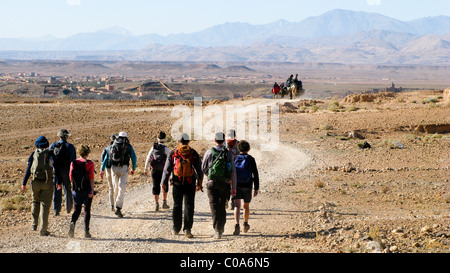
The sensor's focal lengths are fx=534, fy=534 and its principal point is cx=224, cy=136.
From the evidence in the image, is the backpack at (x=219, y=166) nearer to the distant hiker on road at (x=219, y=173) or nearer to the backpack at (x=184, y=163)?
the distant hiker on road at (x=219, y=173)

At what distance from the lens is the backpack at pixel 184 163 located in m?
9.08

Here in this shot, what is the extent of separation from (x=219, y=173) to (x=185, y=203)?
2.93 ft

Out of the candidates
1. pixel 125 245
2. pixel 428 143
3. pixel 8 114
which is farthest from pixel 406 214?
pixel 8 114

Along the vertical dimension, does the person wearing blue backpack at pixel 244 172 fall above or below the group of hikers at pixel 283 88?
below

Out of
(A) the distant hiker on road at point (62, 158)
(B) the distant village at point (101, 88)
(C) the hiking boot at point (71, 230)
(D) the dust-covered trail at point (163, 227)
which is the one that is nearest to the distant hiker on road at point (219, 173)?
(D) the dust-covered trail at point (163, 227)

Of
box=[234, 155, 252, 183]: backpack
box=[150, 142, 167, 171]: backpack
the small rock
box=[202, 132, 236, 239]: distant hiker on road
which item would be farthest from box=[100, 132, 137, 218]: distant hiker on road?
the small rock

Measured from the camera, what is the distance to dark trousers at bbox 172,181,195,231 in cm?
920

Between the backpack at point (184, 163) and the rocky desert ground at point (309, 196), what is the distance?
1163 mm

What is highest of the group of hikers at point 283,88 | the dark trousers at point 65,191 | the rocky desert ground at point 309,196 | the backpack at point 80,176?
the group of hikers at point 283,88

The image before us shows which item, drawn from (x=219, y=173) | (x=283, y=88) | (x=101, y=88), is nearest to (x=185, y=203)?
(x=219, y=173)

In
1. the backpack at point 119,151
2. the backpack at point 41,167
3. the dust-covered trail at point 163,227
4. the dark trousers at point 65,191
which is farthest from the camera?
the backpack at point 119,151

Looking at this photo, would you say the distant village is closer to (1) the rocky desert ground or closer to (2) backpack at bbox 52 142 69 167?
(1) the rocky desert ground

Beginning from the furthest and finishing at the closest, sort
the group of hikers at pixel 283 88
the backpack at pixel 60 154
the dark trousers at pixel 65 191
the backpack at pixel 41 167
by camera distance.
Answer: the group of hikers at pixel 283 88 → the dark trousers at pixel 65 191 → the backpack at pixel 60 154 → the backpack at pixel 41 167

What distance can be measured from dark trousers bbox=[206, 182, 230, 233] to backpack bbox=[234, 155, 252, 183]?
300 mm
